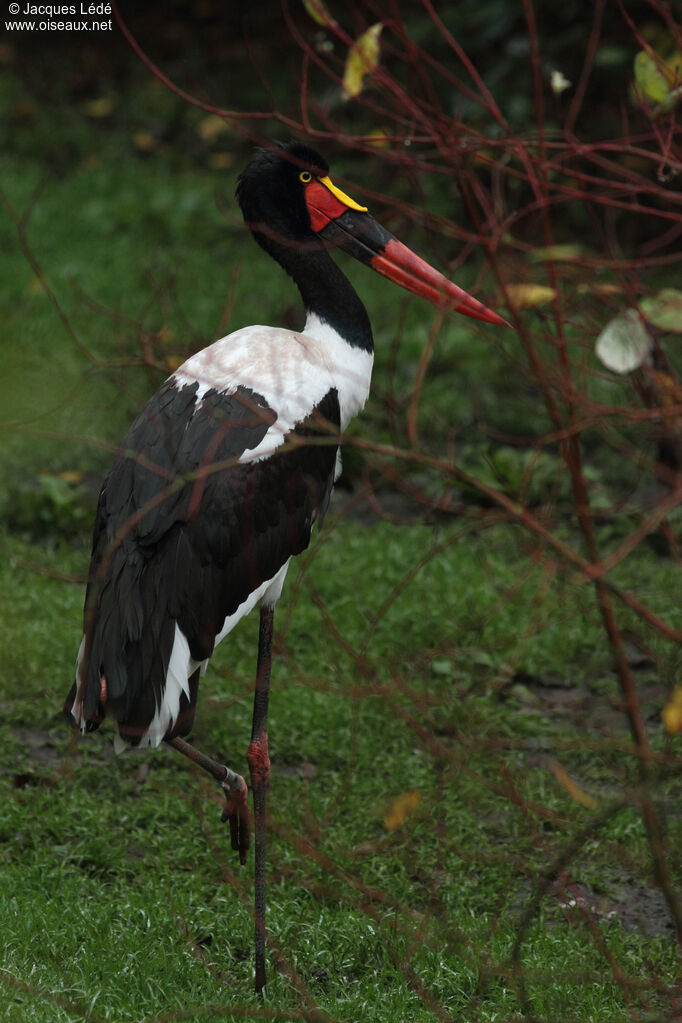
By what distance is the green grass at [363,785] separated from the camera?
A: 9.05 ft

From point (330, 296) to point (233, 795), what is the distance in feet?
4.10

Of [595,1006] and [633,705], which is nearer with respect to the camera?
[633,705]

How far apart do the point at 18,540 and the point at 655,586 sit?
229 centimetres

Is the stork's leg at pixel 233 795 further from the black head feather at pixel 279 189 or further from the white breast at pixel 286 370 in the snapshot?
the black head feather at pixel 279 189

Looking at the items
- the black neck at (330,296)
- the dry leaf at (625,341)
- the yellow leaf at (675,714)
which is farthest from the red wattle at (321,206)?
the yellow leaf at (675,714)

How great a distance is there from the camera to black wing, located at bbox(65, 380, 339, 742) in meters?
2.99

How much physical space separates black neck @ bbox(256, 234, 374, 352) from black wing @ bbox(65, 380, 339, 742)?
28 centimetres

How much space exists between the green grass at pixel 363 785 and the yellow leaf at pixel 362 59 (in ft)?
1.43

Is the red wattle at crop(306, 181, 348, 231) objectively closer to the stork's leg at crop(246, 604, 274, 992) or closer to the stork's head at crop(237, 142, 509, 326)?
the stork's head at crop(237, 142, 509, 326)

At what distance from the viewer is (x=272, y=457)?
3.15m

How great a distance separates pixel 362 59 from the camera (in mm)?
2490

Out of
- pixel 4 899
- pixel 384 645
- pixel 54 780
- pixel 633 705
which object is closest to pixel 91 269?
pixel 384 645

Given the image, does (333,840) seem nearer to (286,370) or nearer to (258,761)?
(258,761)

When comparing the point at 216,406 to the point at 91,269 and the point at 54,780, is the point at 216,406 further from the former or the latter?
the point at 91,269
